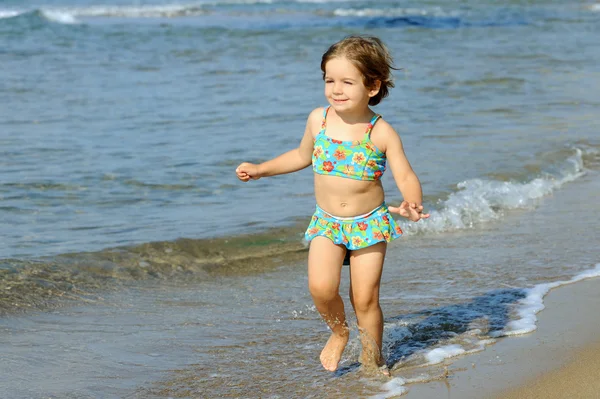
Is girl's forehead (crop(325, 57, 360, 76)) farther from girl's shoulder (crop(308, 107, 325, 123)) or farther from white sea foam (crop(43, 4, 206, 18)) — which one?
white sea foam (crop(43, 4, 206, 18))

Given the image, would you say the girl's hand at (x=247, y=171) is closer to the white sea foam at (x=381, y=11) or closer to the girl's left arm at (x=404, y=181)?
the girl's left arm at (x=404, y=181)

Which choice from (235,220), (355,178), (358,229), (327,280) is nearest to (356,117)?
(355,178)

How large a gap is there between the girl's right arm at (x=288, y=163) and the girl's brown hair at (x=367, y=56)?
0.89 ft

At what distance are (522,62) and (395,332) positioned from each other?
480 inches

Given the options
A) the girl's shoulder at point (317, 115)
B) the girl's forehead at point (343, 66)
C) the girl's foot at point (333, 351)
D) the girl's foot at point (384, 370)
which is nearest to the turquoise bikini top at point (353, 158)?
the girl's shoulder at point (317, 115)

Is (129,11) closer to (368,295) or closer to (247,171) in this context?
(247,171)

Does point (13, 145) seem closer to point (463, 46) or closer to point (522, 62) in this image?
point (522, 62)

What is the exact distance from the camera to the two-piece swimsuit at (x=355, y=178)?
363cm

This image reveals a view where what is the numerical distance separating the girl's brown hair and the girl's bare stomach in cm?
41

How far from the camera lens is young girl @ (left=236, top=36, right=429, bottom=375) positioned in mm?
3604

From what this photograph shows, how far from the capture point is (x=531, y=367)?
367 centimetres

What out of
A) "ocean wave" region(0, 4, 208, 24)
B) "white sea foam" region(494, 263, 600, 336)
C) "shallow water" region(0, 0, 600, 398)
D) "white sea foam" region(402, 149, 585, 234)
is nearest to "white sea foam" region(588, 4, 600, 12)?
"ocean wave" region(0, 4, 208, 24)

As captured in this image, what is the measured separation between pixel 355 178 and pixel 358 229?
0.21m

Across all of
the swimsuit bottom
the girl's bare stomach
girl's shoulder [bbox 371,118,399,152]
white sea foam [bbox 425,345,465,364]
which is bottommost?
white sea foam [bbox 425,345,465,364]
